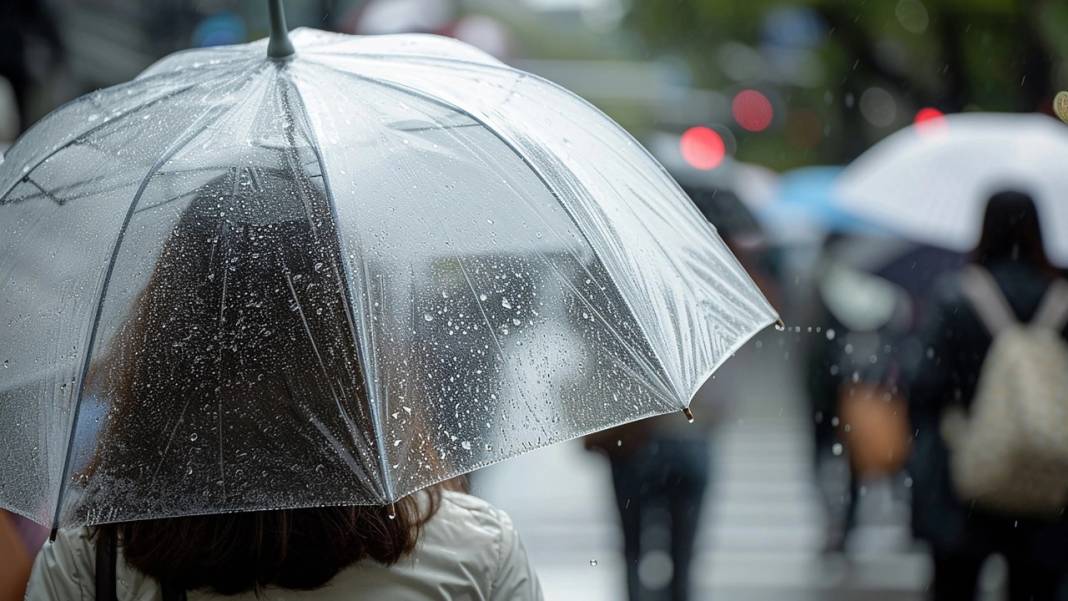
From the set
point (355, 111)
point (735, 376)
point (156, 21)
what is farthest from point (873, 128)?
point (355, 111)

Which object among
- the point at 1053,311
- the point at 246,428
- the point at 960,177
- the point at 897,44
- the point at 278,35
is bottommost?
the point at 246,428

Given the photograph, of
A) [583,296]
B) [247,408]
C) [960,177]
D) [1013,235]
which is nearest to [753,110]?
[960,177]

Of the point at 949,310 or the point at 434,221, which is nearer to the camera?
the point at 434,221

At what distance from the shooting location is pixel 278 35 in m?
2.61

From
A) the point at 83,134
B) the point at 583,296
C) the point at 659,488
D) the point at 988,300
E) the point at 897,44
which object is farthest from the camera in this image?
the point at 897,44

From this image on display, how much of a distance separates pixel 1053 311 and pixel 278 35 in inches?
130

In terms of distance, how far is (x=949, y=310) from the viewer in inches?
208

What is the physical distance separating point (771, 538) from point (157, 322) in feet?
23.8

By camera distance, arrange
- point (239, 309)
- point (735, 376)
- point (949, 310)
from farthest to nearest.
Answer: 1. point (735, 376)
2. point (949, 310)
3. point (239, 309)

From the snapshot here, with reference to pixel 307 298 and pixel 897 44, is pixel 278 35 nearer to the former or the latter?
pixel 307 298

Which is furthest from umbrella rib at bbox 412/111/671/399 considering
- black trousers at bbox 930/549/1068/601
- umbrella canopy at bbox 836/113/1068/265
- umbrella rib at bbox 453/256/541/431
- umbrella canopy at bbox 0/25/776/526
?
umbrella canopy at bbox 836/113/1068/265

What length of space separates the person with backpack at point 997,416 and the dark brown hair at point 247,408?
3086 millimetres

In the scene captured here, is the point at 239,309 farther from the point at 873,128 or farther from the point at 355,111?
A: the point at 873,128

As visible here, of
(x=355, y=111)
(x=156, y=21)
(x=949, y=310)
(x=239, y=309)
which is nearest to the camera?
(x=239, y=309)
